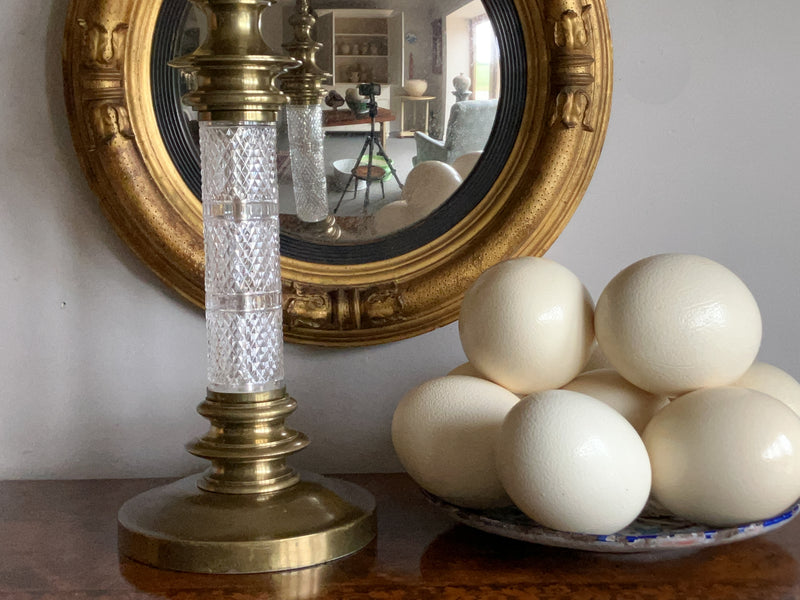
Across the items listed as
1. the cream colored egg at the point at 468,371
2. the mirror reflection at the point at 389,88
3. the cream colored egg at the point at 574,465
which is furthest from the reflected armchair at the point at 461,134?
the cream colored egg at the point at 574,465

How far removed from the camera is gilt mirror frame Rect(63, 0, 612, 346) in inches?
36.3

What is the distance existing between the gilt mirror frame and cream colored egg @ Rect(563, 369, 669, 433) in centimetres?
20

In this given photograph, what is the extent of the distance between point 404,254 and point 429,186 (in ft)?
0.24

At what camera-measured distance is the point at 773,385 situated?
81cm

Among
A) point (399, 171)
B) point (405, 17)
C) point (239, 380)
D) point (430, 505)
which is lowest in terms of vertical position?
point (430, 505)

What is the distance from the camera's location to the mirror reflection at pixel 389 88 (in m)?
0.92

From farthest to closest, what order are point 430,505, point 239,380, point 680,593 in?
point 430,505
point 239,380
point 680,593

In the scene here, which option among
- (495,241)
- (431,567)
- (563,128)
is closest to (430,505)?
(431,567)

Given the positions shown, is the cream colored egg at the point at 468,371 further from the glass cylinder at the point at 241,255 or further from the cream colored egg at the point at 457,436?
the glass cylinder at the point at 241,255

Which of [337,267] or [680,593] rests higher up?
[337,267]

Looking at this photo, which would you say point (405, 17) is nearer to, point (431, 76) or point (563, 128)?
point (431, 76)

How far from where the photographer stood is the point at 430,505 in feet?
3.02

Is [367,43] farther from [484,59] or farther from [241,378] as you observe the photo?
[241,378]

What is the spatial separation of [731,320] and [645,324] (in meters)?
0.07
